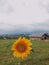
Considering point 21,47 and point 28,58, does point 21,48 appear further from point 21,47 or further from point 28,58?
point 28,58

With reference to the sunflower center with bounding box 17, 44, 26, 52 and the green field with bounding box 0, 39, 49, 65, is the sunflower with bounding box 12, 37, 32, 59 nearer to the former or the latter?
the sunflower center with bounding box 17, 44, 26, 52

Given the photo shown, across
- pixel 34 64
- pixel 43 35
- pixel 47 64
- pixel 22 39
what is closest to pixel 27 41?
pixel 22 39

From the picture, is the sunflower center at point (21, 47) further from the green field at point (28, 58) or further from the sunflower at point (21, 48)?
the green field at point (28, 58)

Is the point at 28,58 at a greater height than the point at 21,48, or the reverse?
the point at 21,48

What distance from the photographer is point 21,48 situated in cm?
271

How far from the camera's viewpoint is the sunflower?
2.67 m

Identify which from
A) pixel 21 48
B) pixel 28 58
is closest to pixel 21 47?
pixel 21 48

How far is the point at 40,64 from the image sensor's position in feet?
17.6

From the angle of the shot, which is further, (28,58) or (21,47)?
(28,58)

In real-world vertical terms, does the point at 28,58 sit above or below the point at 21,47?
below

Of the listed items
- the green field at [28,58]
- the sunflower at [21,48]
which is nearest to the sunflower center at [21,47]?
the sunflower at [21,48]

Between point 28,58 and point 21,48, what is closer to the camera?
point 21,48

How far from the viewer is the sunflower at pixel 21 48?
2671 millimetres

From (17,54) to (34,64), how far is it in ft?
8.36
